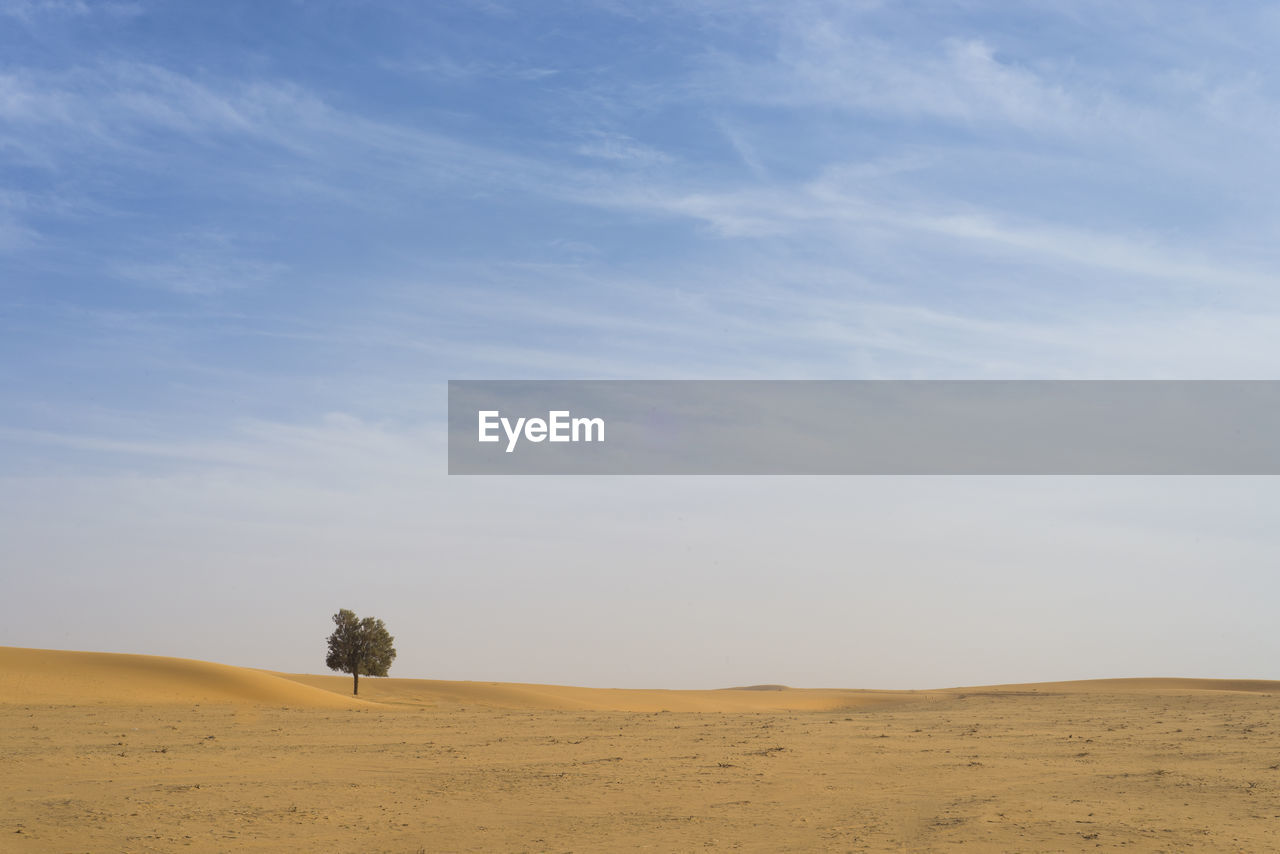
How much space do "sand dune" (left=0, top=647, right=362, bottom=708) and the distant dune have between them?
0.11 ft

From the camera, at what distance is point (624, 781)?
52.3 feet

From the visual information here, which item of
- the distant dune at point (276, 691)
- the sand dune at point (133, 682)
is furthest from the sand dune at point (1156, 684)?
the sand dune at point (133, 682)

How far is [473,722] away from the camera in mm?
25406

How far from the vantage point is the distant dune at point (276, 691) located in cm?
3294

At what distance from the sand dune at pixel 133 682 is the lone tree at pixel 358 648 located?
179 inches

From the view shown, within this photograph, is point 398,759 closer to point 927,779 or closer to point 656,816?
point 656,816

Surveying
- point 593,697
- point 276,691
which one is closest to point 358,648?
point 276,691

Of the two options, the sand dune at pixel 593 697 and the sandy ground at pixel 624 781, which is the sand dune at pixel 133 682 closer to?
the sandy ground at pixel 624 781

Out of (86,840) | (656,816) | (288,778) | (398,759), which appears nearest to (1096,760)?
(656,816)

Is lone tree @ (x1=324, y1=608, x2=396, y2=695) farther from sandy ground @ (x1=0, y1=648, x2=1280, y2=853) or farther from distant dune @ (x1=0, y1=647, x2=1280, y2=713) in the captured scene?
sandy ground @ (x1=0, y1=648, x2=1280, y2=853)

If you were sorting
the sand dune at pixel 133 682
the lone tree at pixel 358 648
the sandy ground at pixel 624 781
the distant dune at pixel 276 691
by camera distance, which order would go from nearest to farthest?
the sandy ground at pixel 624 781
the sand dune at pixel 133 682
the distant dune at pixel 276 691
the lone tree at pixel 358 648

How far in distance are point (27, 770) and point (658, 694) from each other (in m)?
44.1

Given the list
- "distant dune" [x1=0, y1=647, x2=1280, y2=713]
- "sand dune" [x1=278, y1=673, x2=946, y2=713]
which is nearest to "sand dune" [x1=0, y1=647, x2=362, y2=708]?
"distant dune" [x1=0, y1=647, x2=1280, y2=713]

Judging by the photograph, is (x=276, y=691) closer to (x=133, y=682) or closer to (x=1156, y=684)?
(x=133, y=682)
